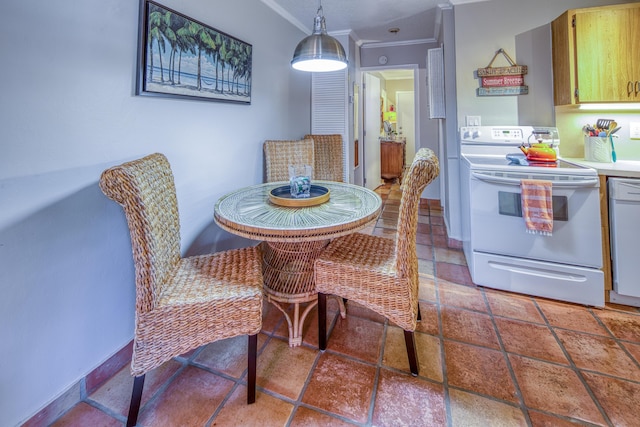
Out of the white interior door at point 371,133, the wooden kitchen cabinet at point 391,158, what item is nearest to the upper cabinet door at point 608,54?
the white interior door at point 371,133

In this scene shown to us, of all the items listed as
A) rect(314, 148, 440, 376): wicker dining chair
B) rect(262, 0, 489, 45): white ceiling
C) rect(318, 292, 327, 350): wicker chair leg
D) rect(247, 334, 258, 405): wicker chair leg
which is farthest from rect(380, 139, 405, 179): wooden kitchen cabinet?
rect(247, 334, 258, 405): wicker chair leg

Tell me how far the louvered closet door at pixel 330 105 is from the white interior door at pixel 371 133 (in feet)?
3.71

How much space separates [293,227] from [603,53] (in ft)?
8.60

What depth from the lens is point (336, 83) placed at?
3.59 metres

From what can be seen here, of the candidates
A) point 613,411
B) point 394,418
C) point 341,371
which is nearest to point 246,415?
point 341,371

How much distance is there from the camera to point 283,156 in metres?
2.67

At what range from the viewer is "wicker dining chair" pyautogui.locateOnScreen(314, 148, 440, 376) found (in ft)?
4.00

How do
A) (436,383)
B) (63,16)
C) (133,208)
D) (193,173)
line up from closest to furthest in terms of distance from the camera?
(133,208) < (63,16) < (436,383) < (193,173)

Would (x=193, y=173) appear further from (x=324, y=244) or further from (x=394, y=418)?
(x=394, y=418)

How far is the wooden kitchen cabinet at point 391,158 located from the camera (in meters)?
6.09

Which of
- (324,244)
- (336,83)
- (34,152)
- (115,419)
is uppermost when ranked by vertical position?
(336,83)

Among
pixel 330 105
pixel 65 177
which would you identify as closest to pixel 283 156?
pixel 330 105

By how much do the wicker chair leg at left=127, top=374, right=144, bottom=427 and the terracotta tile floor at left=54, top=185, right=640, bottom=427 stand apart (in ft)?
0.18

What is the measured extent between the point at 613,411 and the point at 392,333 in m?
0.93
